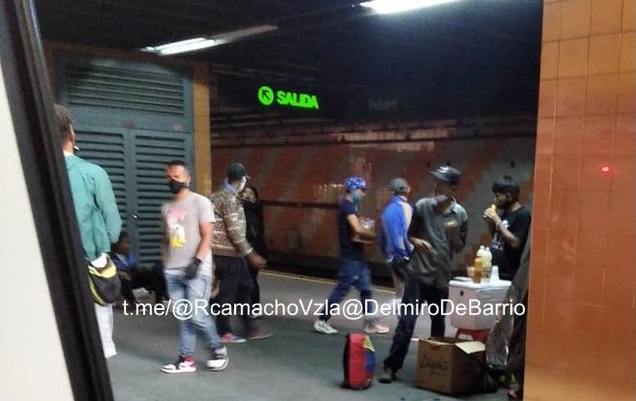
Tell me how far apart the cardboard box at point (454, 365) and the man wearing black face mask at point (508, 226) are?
0.83 m

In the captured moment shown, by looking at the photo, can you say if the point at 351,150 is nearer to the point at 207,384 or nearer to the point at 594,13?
the point at 207,384

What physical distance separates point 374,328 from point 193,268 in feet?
7.96

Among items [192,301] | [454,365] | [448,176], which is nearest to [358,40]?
[448,176]

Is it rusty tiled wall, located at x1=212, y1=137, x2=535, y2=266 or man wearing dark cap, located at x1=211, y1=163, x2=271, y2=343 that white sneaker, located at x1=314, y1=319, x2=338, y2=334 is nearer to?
man wearing dark cap, located at x1=211, y1=163, x2=271, y2=343

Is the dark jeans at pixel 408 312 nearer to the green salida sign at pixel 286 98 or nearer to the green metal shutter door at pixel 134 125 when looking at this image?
the green metal shutter door at pixel 134 125

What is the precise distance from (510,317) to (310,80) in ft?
23.3

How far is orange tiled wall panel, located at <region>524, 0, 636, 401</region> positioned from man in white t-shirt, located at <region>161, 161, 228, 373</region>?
2.44m

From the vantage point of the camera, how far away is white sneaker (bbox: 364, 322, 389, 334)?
6.57 m

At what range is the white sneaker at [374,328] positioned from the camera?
6.57m

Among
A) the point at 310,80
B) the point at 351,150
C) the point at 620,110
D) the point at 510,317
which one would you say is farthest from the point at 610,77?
the point at 351,150

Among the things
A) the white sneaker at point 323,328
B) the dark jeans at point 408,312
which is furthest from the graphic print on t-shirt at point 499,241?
the white sneaker at point 323,328

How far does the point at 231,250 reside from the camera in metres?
5.80

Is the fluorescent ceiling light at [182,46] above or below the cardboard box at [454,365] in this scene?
above

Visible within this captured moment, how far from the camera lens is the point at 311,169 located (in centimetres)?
1398
